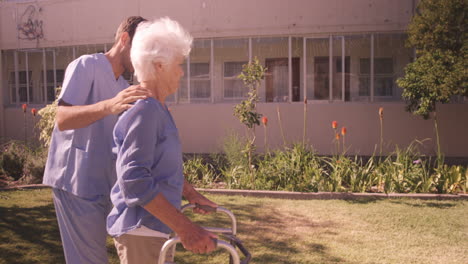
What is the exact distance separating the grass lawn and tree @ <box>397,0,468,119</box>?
3105mm

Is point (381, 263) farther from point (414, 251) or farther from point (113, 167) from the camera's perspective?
point (113, 167)

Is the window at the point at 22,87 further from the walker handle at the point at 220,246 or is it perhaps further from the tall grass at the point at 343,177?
the walker handle at the point at 220,246

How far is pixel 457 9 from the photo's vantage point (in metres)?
9.30

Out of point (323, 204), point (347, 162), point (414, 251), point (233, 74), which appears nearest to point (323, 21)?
point (233, 74)

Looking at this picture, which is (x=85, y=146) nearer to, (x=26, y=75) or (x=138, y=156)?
(x=138, y=156)

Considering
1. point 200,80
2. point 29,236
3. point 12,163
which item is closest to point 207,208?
point 29,236

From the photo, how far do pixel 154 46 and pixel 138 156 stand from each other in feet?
1.68

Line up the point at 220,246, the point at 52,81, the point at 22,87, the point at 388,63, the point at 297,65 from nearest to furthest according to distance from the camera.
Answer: the point at 220,246, the point at 388,63, the point at 297,65, the point at 52,81, the point at 22,87

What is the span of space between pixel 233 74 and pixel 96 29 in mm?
4929

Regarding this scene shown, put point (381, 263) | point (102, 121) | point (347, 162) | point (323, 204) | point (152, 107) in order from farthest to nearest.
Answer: point (347, 162) < point (323, 204) < point (381, 263) < point (102, 121) < point (152, 107)

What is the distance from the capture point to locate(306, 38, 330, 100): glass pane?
41.3 ft

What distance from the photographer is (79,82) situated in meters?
2.33

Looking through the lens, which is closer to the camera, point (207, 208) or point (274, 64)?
point (207, 208)

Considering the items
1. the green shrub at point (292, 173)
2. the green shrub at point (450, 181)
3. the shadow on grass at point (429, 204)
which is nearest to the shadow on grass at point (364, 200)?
the shadow on grass at point (429, 204)
